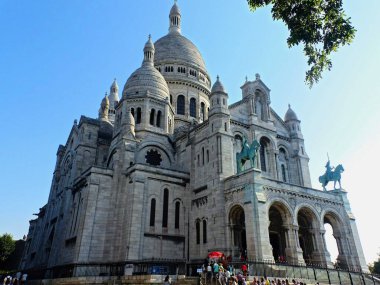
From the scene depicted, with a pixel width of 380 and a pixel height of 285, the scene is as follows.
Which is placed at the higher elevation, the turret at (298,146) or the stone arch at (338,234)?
the turret at (298,146)

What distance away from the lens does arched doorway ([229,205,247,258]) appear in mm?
26656

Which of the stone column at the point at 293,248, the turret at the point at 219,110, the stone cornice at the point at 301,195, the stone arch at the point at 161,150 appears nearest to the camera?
the stone column at the point at 293,248

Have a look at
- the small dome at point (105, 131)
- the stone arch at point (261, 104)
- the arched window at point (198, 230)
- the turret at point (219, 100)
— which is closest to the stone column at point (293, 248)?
the arched window at point (198, 230)

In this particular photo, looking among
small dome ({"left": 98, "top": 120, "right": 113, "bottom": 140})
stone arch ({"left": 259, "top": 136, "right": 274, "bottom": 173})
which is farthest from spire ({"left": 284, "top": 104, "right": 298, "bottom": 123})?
small dome ({"left": 98, "top": 120, "right": 113, "bottom": 140})

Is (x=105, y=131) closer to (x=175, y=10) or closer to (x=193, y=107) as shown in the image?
(x=193, y=107)

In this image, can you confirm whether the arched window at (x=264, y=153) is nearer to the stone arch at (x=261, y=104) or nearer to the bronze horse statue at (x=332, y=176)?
the stone arch at (x=261, y=104)

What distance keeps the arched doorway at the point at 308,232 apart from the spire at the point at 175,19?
4278 centimetres

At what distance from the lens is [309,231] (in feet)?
92.1

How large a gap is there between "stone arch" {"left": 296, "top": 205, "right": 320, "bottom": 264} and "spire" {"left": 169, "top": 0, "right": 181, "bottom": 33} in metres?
42.8

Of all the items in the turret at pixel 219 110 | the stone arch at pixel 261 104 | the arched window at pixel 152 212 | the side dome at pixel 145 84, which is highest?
the side dome at pixel 145 84

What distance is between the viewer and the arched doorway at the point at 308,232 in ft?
90.5

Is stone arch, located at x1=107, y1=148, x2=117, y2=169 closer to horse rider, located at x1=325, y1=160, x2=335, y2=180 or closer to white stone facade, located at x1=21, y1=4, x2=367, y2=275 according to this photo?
white stone facade, located at x1=21, y1=4, x2=367, y2=275

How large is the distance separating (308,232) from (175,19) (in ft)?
157

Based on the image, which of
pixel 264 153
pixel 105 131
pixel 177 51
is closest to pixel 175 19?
pixel 177 51
